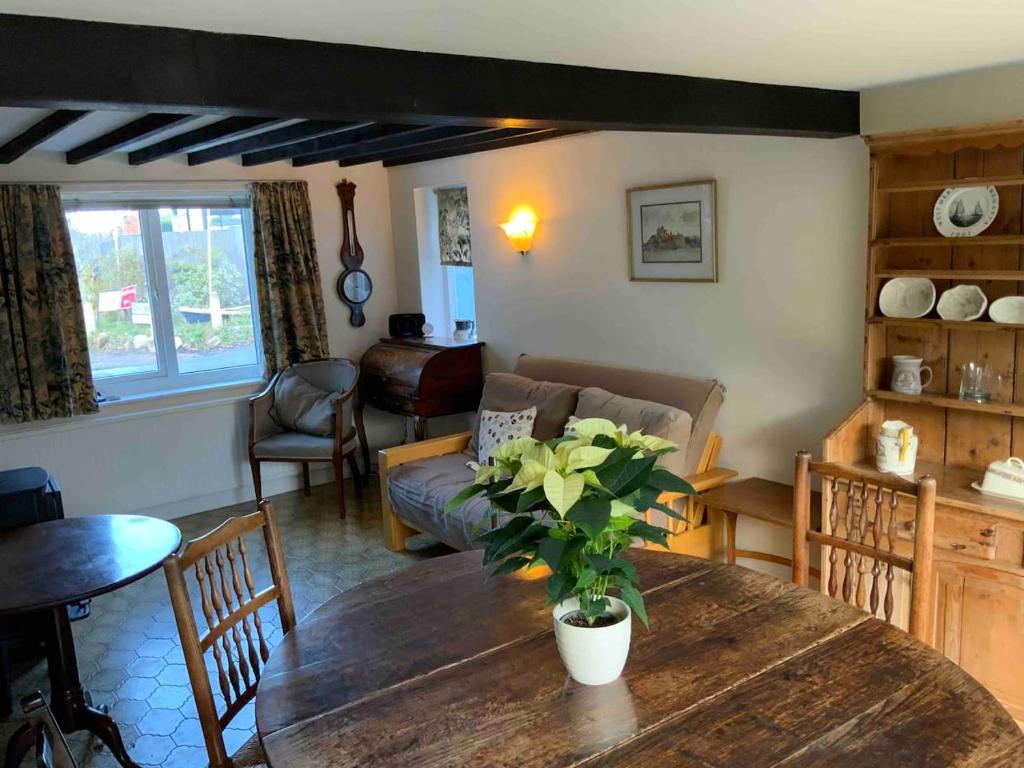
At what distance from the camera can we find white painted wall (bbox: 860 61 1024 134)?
259 cm

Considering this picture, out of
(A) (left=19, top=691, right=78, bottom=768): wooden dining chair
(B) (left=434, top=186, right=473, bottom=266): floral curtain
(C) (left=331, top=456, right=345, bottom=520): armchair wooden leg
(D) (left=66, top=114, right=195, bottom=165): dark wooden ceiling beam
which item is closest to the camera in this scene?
(A) (left=19, top=691, right=78, bottom=768): wooden dining chair

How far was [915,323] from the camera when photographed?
2.80 metres

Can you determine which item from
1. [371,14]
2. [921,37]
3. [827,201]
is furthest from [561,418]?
[371,14]

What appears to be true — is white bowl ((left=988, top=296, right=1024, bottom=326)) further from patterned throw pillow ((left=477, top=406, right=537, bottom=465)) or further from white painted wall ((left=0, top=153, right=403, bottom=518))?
white painted wall ((left=0, top=153, right=403, bottom=518))

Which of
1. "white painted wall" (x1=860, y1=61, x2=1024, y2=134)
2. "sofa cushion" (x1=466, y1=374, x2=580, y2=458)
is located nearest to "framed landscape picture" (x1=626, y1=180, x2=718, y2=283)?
"sofa cushion" (x1=466, y1=374, x2=580, y2=458)

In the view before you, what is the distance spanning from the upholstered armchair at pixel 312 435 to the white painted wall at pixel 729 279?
115 cm

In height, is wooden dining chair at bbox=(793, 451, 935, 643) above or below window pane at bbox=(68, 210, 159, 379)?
below

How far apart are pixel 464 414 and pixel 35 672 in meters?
2.95

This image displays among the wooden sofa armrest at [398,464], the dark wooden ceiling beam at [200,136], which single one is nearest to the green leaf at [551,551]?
the dark wooden ceiling beam at [200,136]

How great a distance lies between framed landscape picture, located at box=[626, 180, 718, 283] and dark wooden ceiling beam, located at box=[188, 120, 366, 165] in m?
1.41

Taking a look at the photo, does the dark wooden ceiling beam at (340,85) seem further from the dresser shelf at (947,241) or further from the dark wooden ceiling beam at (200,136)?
the dark wooden ceiling beam at (200,136)

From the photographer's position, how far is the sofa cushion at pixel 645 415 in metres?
3.50

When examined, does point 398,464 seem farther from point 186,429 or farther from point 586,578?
point 586,578

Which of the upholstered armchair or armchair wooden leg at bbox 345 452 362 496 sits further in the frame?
armchair wooden leg at bbox 345 452 362 496
